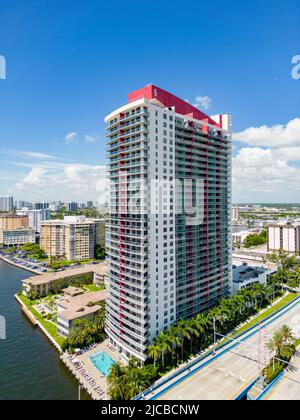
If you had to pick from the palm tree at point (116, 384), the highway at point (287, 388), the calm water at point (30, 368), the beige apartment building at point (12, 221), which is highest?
the beige apartment building at point (12, 221)

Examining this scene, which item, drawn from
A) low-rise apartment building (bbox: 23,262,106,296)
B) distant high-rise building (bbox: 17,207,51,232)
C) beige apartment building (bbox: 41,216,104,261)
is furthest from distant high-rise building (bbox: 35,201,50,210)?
low-rise apartment building (bbox: 23,262,106,296)

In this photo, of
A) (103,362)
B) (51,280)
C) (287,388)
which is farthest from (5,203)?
(287,388)

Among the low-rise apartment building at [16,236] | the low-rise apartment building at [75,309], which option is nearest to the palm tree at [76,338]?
the low-rise apartment building at [75,309]

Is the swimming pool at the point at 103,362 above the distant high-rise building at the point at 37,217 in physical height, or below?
below

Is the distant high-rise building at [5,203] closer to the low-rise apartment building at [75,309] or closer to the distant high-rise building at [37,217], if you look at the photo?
the distant high-rise building at [37,217]

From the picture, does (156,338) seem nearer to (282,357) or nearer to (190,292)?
(190,292)

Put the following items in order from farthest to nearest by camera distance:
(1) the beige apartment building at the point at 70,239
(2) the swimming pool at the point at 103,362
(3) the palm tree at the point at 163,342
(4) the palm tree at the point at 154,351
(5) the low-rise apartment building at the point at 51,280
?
(1) the beige apartment building at the point at 70,239 < (5) the low-rise apartment building at the point at 51,280 < (2) the swimming pool at the point at 103,362 < (3) the palm tree at the point at 163,342 < (4) the palm tree at the point at 154,351

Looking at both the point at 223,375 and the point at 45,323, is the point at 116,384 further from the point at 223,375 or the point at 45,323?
the point at 45,323
